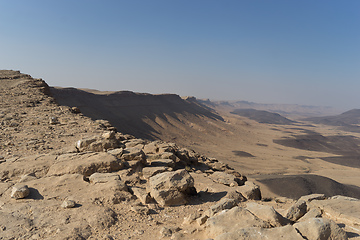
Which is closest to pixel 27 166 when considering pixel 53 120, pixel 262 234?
pixel 53 120

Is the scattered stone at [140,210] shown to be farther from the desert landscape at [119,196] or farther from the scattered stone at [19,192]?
the scattered stone at [19,192]

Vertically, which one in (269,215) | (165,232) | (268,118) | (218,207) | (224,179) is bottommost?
(268,118)

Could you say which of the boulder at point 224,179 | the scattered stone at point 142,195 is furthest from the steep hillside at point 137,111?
the scattered stone at point 142,195

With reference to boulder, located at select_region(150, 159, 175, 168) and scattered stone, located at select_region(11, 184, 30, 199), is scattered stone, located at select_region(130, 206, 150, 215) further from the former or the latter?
boulder, located at select_region(150, 159, 175, 168)

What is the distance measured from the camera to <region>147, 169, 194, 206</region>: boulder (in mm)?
5324

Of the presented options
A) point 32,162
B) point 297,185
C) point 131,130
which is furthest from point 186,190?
point 131,130

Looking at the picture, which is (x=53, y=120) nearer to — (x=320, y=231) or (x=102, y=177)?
(x=102, y=177)

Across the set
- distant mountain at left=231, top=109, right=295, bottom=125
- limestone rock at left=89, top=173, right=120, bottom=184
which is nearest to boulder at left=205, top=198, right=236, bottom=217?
limestone rock at left=89, top=173, right=120, bottom=184

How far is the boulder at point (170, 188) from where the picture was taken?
5324mm

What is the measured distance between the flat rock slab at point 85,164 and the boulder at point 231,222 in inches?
151

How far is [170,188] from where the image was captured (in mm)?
5449

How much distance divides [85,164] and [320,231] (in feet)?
19.7

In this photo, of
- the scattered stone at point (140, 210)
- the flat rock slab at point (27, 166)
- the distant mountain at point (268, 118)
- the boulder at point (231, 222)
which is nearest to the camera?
the boulder at point (231, 222)

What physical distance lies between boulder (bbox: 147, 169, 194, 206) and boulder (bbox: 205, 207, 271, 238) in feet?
5.06
